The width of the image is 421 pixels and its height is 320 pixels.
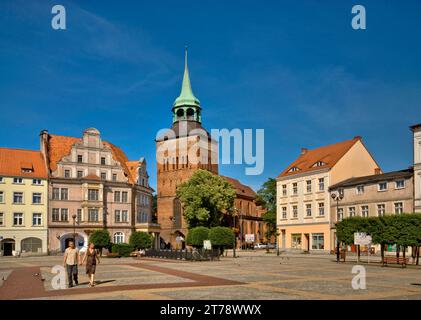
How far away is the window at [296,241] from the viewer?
6681 centimetres

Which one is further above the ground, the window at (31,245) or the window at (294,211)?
the window at (294,211)

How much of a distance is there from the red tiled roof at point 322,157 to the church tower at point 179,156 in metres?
21.2

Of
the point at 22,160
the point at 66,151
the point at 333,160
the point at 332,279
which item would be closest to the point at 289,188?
the point at 333,160

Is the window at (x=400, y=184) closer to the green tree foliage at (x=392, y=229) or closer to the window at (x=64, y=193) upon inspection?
the green tree foliage at (x=392, y=229)

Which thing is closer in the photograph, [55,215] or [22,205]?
[22,205]

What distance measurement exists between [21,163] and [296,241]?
3864cm

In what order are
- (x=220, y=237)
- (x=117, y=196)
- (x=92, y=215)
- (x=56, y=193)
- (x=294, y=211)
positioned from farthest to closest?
(x=117, y=196) → (x=92, y=215) → (x=294, y=211) → (x=56, y=193) → (x=220, y=237)

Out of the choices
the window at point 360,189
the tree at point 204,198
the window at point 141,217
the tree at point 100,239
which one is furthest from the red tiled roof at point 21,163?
the window at point 360,189

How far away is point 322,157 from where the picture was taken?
6594cm

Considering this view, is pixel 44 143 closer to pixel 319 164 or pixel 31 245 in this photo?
pixel 31 245

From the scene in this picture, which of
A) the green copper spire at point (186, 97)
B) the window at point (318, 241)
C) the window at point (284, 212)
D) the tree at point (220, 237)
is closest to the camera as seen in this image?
the tree at point (220, 237)

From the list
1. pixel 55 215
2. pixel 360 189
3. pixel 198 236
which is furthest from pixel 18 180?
pixel 360 189

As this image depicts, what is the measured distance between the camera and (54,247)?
6562cm
